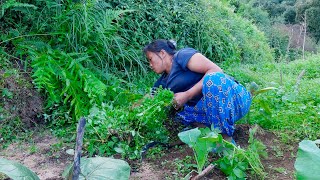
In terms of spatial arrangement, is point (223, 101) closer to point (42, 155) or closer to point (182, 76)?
point (182, 76)

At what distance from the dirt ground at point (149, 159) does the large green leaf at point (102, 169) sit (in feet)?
2.39

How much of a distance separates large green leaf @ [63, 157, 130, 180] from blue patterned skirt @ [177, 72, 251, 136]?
1.17 m

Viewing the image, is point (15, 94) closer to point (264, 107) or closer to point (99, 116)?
point (99, 116)

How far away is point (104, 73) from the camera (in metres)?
3.83

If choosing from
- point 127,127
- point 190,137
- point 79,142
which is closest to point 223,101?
point 190,137

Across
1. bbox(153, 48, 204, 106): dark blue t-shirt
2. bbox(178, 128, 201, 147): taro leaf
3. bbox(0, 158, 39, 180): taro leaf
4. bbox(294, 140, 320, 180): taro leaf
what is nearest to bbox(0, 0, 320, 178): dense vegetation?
bbox(153, 48, 204, 106): dark blue t-shirt

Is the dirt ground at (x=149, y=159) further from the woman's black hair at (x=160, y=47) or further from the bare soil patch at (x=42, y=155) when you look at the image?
the woman's black hair at (x=160, y=47)

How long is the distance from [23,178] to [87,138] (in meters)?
1.27

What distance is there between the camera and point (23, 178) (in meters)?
1.40

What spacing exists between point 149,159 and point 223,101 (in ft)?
2.11

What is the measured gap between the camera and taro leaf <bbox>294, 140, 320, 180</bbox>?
1.29 m

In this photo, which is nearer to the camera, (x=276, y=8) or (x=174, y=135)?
(x=174, y=135)

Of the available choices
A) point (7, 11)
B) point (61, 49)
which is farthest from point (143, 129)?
point (7, 11)

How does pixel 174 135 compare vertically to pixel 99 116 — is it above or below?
below
